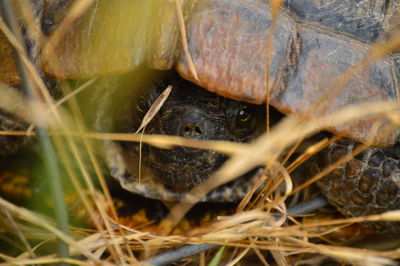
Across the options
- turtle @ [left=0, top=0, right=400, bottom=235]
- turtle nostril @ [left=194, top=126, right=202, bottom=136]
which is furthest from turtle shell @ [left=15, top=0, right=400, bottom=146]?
turtle nostril @ [left=194, top=126, right=202, bottom=136]

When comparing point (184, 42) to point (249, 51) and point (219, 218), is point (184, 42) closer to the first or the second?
point (249, 51)

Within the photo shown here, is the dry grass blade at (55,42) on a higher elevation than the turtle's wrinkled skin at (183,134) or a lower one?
higher

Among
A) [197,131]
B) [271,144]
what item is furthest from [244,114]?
[271,144]

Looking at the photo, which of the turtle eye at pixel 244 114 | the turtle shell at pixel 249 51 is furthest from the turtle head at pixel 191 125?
the turtle shell at pixel 249 51

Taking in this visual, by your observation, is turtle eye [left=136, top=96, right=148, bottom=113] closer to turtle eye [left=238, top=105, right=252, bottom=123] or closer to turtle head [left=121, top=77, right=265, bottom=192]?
turtle head [left=121, top=77, right=265, bottom=192]

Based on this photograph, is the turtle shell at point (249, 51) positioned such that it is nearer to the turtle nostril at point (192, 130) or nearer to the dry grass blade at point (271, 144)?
the dry grass blade at point (271, 144)

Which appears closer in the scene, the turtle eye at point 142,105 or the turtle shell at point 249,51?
the turtle shell at point 249,51
